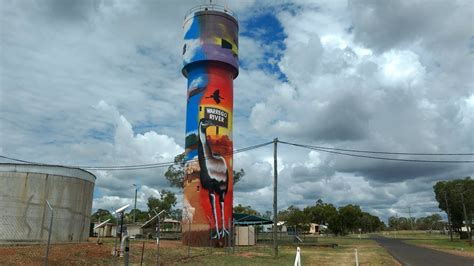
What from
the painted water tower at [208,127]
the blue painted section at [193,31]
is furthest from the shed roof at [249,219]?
the blue painted section at [193,31]

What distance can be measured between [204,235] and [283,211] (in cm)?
11195

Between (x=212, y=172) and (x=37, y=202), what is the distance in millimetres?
17488

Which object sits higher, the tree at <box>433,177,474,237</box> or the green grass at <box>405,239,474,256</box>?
the tree at <box>433,177,474,237</box>

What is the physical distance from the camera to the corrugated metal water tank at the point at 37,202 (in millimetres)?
34344

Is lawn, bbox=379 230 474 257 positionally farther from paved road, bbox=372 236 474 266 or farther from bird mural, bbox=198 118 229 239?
bird mural, bbox=198 118 229 239

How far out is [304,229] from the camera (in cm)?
11819

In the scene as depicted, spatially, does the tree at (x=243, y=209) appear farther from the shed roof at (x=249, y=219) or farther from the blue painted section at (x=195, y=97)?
the blue painted section at (x=195, y=97)

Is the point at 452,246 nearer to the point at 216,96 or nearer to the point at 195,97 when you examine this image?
the point at 216,96

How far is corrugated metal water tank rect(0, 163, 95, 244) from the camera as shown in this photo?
34.3 m

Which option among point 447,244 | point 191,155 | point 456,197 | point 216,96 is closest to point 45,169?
point 191,155

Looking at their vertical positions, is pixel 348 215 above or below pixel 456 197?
below

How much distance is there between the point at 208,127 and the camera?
4575cm

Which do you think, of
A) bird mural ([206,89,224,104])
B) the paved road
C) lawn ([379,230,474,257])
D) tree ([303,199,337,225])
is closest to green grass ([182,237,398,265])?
the paved road

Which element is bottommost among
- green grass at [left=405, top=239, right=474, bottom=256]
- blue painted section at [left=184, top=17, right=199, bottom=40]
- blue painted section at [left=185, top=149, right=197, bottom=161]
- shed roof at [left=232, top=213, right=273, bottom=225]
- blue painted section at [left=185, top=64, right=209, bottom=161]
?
green grass at [left=405, top=239, right=474, bottom=256]
